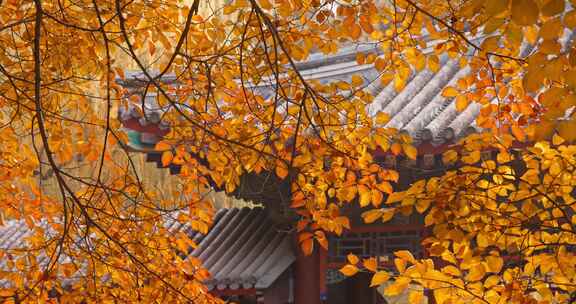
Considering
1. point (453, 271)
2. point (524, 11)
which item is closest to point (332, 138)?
point (453, 271)

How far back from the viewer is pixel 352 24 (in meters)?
3.09

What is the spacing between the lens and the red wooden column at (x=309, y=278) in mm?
6172

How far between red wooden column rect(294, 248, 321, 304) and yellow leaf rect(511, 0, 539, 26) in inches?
195

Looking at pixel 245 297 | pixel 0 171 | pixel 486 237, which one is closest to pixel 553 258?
pixel 486 237

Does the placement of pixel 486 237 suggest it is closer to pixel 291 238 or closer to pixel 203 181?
pixel 203 181

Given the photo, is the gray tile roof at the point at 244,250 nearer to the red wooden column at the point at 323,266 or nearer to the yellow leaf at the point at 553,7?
the red wooden column at the point at 323,266

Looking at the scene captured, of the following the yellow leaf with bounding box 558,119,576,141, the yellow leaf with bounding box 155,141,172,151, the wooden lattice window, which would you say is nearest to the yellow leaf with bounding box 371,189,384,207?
the yellow leaf with bounding box 155,141,172,151

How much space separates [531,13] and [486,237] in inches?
59.1

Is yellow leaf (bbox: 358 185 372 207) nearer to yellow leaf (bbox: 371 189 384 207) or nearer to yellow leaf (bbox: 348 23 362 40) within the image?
yellow leaf (bbox: 371 189 384 207)

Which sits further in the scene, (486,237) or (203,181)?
(203,181)

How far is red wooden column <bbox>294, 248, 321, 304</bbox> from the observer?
20.2 ft

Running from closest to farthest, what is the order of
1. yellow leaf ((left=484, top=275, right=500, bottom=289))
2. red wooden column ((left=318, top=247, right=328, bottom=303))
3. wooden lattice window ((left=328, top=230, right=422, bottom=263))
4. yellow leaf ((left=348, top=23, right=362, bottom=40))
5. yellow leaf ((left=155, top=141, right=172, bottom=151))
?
1. yellow leaf ((left=484, top=275, right=500, bottom=289))
2. yellow leaf ((left=348, top=23, right=362, bottom=40))
3. yellow leaf ((left=155, top=141, right=172, bottom=151))
4. wooden lattice window ((left=328, top=230, right=422, bottom=263))
5. red wooden column ((left=318, top=247, right=328, bottom=303))

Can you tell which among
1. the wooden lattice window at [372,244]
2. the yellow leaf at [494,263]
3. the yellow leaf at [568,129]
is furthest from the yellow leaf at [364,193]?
the wooden lattice window at [372,244]

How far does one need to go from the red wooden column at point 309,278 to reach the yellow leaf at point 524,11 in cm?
495
